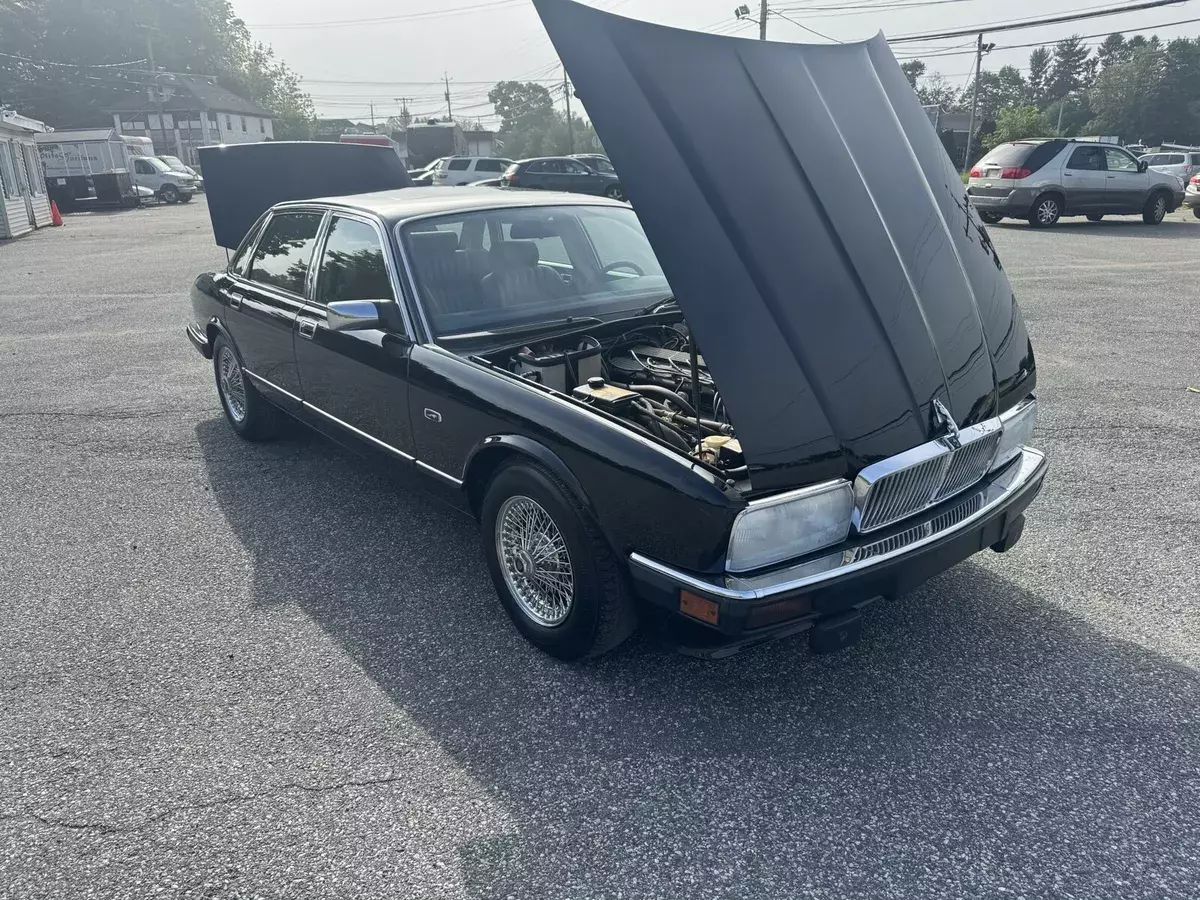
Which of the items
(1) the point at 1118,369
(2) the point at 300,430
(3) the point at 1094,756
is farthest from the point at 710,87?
(1) the point at 1118,369

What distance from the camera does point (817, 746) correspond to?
2732 millimetres

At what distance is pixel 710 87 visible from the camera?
2.94m

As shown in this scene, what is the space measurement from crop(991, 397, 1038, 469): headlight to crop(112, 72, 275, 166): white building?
69.8 meters

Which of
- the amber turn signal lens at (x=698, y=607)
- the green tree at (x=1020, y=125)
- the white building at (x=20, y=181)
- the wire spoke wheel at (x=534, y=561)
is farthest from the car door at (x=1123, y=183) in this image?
the white building at (x=20, y=181)

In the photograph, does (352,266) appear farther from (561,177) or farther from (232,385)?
(561,177)

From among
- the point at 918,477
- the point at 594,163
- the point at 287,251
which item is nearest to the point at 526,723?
the point at 918,477

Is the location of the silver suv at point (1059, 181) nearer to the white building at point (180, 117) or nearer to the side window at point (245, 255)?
the side window at point (245, 255)

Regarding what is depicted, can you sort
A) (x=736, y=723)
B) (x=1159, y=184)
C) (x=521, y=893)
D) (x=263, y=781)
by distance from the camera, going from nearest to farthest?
(x=521, y=893) → (x=263, y=781) → (x=736, y=723) → (x=1159, y=184)

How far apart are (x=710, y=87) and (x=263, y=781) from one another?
8.79ft

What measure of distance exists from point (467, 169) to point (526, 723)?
91.8ft

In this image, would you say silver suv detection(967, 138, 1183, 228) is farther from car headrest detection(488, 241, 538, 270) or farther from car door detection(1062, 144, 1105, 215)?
car headrest detection(488, 241, 538, 270)

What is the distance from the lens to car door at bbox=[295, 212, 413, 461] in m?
3.80

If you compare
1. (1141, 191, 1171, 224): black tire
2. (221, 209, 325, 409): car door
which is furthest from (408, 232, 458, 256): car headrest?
(1141, 191, 1171, 224): black tire

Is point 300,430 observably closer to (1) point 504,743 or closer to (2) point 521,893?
(1) point 504,743
